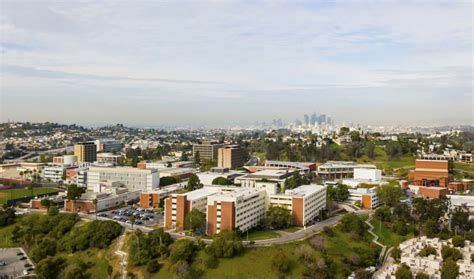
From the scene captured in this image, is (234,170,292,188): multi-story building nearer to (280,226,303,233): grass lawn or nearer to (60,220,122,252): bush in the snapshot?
(280,226,303,233): grass lawn

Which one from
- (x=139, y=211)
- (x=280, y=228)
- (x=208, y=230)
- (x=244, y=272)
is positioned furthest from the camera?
(x=139, y=211)

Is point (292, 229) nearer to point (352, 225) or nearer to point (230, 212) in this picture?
point (352, 225)

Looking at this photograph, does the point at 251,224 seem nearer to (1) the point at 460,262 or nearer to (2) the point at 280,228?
(2) the point at 280,228

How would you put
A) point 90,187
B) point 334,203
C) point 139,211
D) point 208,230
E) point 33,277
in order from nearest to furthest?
point 33,277
point 208,230
point 139,211
point 334,203
point 90,187

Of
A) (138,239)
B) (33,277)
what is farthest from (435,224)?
(33,277)

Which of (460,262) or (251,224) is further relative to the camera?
(251,224)

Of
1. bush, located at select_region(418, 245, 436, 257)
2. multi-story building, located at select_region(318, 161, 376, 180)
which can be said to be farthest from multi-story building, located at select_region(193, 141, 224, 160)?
bush, located at select_region(418, 245, 436, 257)

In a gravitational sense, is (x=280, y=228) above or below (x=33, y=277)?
above
